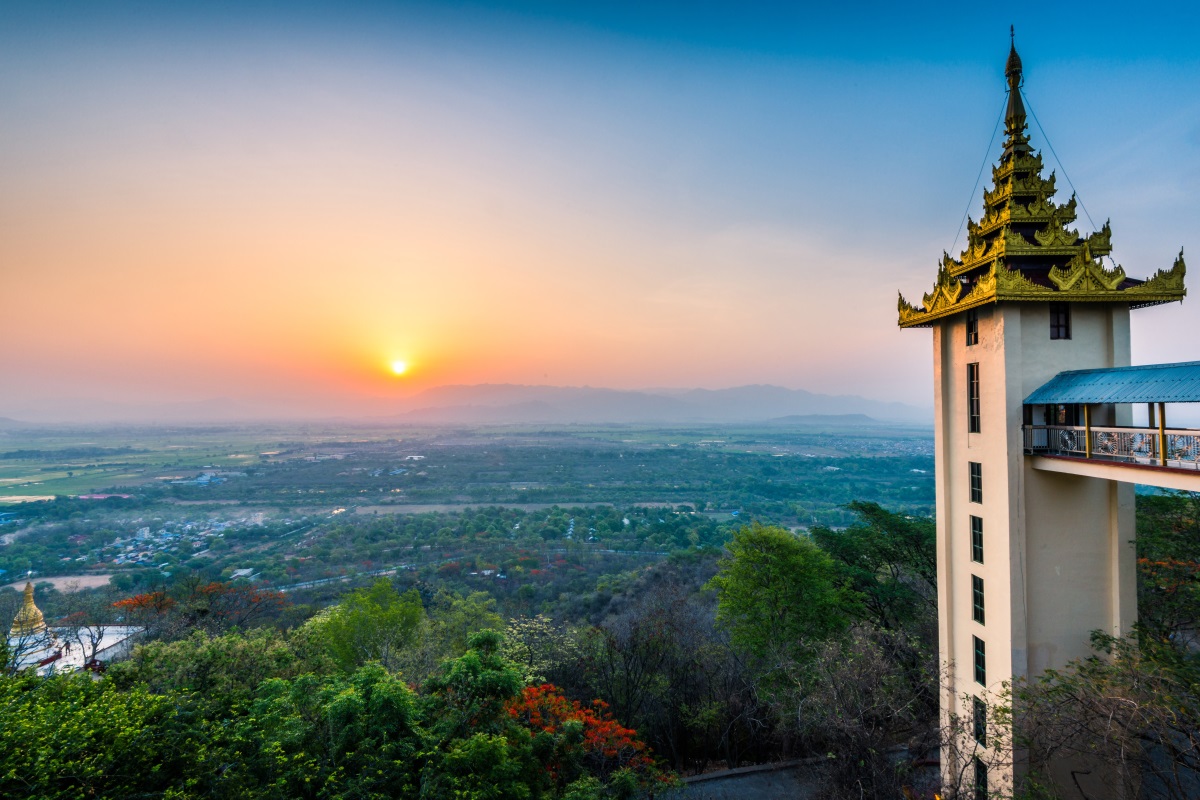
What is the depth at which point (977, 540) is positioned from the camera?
9.53 m

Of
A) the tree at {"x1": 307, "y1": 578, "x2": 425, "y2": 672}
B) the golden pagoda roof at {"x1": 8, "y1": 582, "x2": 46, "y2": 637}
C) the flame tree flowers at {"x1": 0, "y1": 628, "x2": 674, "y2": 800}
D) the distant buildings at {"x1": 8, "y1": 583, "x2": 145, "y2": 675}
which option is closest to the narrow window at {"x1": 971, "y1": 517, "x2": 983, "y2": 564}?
the flame tree flowers at {"x1": 0, "y1": 628, "x2": 674, "y2": 800}

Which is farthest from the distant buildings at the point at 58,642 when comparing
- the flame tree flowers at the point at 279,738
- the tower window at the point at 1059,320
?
the tower window at the point at 1059,320

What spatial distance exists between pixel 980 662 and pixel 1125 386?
18.3ft

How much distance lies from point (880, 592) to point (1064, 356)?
11.4 m

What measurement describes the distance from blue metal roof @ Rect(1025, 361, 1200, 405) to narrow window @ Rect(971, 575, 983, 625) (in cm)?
355

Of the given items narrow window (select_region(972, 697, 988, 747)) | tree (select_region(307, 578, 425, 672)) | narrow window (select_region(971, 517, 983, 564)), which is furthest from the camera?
tree (select_region(307, 578, 425, 672))

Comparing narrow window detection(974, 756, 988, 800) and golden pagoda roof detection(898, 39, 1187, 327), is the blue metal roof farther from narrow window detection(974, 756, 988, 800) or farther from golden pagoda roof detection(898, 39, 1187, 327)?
narrow window detection(974, 756, 988, 800)

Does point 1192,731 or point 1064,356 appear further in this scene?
point 1064,356

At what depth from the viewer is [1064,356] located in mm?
8633

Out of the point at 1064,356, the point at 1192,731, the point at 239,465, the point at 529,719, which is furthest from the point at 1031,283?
the point at 239,465

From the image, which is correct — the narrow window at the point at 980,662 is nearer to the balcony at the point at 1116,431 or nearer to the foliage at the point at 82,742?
the balcony at the point at 1116,431

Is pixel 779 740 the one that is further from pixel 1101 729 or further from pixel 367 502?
pixel 367 502

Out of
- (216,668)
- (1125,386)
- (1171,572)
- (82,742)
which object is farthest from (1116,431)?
(216,668)

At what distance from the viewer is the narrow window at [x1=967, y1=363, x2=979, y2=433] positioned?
9.50 meters
